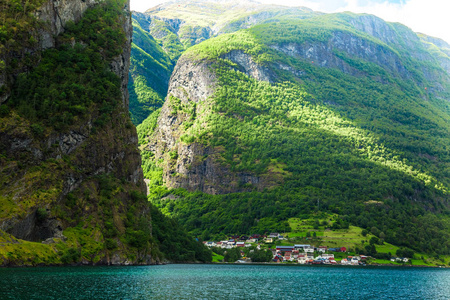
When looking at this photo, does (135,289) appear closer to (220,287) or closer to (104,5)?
(220,287)

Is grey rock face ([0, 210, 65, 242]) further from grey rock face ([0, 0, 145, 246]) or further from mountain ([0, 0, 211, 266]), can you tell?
mountain ([0, 0, 211, 266])

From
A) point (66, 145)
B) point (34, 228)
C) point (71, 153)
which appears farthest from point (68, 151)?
point (34, 228)

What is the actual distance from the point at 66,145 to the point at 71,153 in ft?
8.87

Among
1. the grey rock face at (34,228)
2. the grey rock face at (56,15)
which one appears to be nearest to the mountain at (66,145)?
the grey rock face at (34,228)

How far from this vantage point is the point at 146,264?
5300 inches

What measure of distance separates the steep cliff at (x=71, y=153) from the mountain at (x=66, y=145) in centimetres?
28

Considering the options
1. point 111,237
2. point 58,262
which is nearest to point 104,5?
point 111,237

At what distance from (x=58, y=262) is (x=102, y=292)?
38382mm

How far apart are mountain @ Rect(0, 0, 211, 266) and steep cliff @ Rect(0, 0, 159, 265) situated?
0.93 feet

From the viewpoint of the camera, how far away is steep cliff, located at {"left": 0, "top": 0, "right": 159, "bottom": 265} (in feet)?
333

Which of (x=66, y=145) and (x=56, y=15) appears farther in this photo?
(x=56, y=15)

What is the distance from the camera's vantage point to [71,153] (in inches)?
4830

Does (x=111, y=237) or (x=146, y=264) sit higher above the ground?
(x=111, y=237)

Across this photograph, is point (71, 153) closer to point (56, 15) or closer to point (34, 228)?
point (34, 228)
